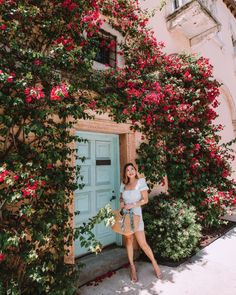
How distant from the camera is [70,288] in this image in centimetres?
277

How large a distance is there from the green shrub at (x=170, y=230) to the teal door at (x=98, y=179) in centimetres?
79

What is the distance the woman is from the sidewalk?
0.19 metres

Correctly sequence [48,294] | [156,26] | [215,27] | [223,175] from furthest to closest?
[215,27] < [156,26] < [223,175] < [48,294]

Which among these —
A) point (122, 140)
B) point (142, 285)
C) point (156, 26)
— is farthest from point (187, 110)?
point (142, 285)

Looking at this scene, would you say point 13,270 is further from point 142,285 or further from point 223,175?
point 223,175

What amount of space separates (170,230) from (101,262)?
141 cm

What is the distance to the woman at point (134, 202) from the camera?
3.61 metres

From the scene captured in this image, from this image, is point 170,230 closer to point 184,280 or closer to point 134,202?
point 184,280

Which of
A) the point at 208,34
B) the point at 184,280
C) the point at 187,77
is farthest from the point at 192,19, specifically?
the point at 184,280

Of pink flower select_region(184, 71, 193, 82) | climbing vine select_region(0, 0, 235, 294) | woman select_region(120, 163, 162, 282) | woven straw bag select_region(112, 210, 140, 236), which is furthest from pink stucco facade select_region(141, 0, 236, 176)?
woven straw bag select_region(112, 210, 140, 236)

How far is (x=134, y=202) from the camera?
12.2ft

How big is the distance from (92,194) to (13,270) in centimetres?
204

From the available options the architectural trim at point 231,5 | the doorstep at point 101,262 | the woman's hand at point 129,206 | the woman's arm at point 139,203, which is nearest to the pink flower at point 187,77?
the woman's arm at point 139,203

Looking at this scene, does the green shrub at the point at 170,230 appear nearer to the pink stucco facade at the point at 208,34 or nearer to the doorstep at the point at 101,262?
the doorstep at the point at 101,262
